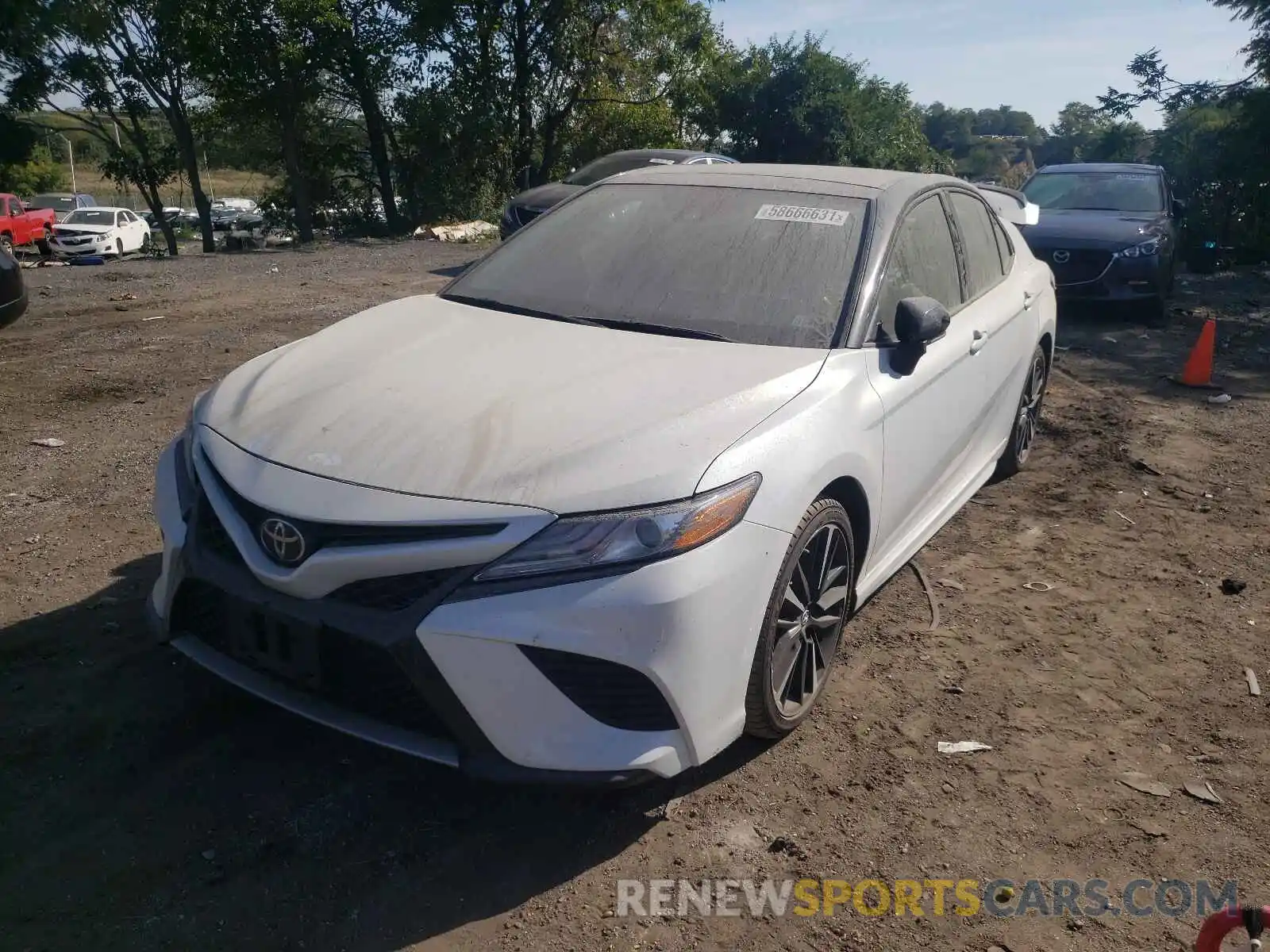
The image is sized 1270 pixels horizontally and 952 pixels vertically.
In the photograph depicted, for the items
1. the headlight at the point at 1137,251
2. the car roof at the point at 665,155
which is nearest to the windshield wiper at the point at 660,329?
the headlight at the point at 1137,251

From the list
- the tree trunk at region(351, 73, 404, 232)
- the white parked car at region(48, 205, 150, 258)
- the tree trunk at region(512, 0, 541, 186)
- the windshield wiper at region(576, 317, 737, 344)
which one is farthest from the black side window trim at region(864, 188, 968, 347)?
the white parked car at region(48, 205, 150, 258)

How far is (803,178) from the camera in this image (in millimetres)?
4066

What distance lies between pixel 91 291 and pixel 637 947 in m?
11.0

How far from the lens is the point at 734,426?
2.77m

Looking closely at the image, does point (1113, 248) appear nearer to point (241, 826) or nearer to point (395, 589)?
point (395, 589)

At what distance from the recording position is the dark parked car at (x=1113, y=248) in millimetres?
10289

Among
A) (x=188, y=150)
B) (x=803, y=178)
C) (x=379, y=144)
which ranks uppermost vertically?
(x=379, y=144)

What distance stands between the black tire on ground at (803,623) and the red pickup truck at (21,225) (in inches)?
1104

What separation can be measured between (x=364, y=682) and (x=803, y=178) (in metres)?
2.60

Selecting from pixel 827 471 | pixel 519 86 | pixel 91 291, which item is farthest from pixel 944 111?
pixel 827 471

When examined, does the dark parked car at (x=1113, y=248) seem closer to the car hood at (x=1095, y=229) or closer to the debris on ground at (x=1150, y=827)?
the car hood at (x=1095, y=229)

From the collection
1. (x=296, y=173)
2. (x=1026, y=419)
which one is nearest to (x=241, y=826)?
(x=1026, y=419)

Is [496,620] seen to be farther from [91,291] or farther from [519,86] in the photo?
[519,86]

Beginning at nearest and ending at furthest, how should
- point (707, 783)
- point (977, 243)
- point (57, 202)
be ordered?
point (707, 783), point (977, 243), point (57, 202)
